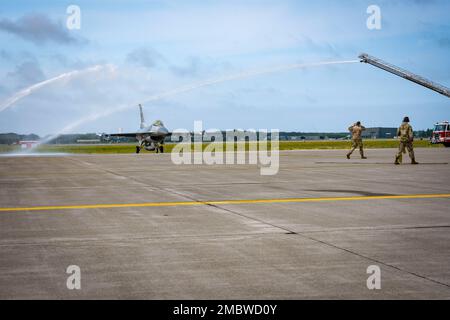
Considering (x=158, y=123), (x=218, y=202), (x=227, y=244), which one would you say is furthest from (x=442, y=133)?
(x=227, y=244)

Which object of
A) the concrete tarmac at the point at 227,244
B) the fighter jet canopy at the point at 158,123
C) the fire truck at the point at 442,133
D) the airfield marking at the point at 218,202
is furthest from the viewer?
the fire truck at the point at 442,133

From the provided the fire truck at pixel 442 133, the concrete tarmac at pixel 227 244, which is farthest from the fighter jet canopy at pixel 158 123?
the concrete tarmac at pixel 227 244

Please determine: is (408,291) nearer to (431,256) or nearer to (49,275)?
(431,256)

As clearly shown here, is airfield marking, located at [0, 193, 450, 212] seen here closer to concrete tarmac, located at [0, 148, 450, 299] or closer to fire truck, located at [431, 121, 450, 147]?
concrete tarmac, located at [0, 148, 450, 299]

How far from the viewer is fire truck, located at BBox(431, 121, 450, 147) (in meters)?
63.2

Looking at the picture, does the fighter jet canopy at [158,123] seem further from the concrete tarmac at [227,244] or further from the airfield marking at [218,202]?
the airfield marking at [218,202]

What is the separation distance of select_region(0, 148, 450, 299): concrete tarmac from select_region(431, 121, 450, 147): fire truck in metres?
50.6

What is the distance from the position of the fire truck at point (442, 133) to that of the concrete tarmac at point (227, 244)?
50.6 meters

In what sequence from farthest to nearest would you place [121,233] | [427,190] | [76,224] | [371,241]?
[427,190], [76,224], [121,233], [371,241]

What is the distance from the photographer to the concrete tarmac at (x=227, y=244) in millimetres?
5887

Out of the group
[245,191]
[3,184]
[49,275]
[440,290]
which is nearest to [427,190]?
[245,191]

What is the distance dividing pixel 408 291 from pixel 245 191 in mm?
10420

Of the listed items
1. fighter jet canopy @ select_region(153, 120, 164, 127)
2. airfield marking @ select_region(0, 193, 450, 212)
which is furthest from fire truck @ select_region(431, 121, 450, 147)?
airfield marking @ select_region(0, 193, 450, 212)
